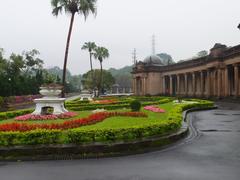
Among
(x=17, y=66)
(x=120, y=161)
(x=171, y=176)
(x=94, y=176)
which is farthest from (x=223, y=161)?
(x=17, y=66)

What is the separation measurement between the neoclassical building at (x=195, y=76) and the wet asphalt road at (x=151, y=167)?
3616cm

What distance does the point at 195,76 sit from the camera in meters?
68.8

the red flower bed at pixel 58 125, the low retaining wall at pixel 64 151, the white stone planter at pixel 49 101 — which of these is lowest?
the low retaining wall at pixel 64 151

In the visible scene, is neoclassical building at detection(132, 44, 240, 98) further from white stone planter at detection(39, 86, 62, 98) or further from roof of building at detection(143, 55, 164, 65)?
white stone planter at detection(39, 86, 62, 98)

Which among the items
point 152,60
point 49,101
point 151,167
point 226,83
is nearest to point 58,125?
point 151,167

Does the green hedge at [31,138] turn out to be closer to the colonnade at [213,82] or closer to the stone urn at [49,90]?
the stone urn at [49,90]

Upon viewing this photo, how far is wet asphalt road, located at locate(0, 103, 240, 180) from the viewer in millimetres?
9033

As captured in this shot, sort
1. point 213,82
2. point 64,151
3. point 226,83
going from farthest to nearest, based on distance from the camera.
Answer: point 213,82 → point 226,83 → point 64,151

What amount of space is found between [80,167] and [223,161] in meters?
4.77

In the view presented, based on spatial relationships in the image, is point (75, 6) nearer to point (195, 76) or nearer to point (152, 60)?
point (195, 76)

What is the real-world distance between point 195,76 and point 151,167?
60979 millimetres

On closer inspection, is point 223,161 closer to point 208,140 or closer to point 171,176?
point 171,176

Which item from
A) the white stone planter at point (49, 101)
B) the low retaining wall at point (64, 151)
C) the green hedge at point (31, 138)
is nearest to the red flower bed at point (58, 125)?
the green hedge at point (31, 138)

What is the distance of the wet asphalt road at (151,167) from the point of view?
356 inches
